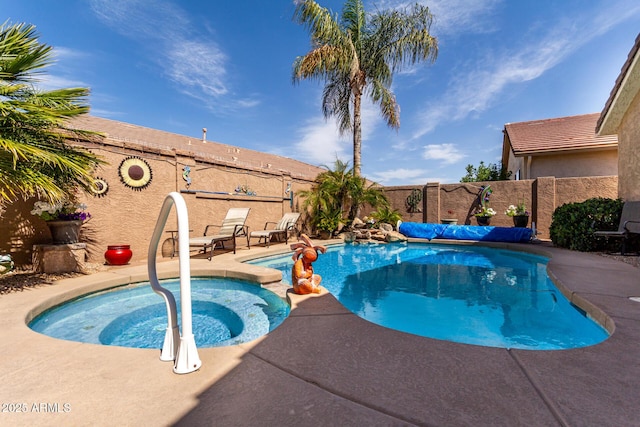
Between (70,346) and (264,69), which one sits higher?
(264,69)

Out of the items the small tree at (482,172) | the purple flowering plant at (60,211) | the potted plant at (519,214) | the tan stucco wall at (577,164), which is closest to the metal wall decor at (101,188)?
the purple flowering plant at (60,211)

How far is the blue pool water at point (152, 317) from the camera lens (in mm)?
3037

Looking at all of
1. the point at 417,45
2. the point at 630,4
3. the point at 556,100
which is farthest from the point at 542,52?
the point at 556,100

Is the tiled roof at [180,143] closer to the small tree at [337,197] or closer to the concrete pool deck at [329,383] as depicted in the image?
the small tree at [337,197]

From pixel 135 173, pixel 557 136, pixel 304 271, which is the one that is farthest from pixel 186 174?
pixel 557 136

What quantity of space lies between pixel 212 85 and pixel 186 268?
12541 mm

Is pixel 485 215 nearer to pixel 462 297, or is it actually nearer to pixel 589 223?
pixel 589 223

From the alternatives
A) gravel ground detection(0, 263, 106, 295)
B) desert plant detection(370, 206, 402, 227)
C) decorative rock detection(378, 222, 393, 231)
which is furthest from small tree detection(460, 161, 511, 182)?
gravel ground detection(0, 263, 106, 295)

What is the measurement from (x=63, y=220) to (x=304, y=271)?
4807 mm

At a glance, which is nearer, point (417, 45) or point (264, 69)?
point (417, 45)

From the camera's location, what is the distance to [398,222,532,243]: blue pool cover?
29.0 ft

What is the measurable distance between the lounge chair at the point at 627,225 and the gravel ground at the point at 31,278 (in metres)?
0.53

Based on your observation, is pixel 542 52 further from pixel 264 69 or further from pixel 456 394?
pixel 456 394

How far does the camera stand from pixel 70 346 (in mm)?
2119
